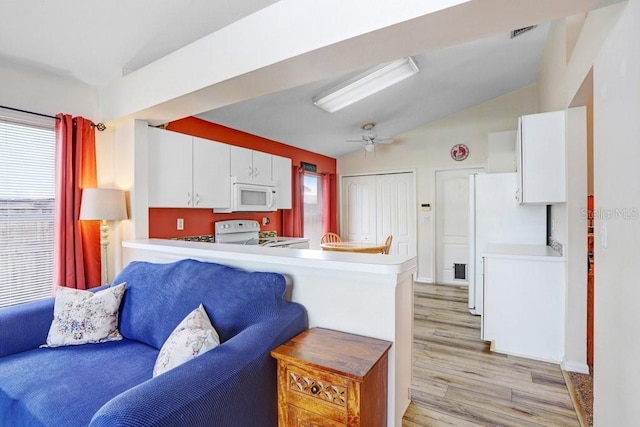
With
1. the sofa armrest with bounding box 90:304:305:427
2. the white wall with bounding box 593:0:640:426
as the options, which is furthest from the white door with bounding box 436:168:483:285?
the sofa armrest with bounding box 90:304:305:427

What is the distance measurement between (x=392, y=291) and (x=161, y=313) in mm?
1338

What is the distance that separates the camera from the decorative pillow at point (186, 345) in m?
1.40

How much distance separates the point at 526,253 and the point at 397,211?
9.66 feet

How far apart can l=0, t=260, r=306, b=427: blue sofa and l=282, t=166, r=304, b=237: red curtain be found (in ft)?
8.75

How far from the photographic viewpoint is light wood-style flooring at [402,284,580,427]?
195 centimetres

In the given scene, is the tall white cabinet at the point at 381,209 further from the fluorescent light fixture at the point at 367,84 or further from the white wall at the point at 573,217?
the white wall at the point at 573,217

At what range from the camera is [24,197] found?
240 centimetres

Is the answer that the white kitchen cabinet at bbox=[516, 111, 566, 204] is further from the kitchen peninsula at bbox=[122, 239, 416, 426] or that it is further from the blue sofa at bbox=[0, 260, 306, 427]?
the blue sofa at bbox=[0, 260, 306, 427]

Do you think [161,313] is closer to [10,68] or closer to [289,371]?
[289,371]

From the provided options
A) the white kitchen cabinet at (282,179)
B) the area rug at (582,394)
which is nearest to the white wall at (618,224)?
the area rug at (582,394)

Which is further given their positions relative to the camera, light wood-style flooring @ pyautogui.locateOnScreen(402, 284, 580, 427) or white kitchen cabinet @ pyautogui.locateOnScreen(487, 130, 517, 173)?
white kitchen cabinet @ pyautogui.locateOnScreen(487, 130, 517, 173)

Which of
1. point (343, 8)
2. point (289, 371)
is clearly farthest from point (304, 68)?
point (289, 371)

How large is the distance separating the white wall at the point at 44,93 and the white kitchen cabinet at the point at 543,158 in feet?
12.2

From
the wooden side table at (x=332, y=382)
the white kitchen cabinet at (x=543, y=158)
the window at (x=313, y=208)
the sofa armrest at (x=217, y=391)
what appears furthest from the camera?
the window at (x=313, y=208)
